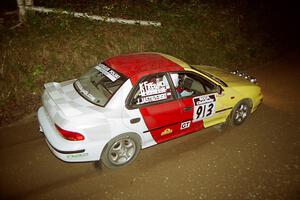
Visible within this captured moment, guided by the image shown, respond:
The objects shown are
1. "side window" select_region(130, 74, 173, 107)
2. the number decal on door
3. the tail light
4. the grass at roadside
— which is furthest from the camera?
the grass at roadside

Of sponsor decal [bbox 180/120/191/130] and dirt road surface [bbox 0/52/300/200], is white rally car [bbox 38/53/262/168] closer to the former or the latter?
sponsor decal [bbox 180/120/191/130]

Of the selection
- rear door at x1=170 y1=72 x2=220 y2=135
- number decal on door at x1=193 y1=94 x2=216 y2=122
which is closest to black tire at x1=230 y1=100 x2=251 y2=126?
rear door at x1=170 y1=72 x2=220 y2=135

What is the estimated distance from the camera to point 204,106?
17.1 feet

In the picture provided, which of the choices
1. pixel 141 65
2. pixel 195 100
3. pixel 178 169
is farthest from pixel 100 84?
pixel 178 169

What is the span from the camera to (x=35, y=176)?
4629 mm

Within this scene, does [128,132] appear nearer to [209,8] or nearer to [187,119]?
[187,119]

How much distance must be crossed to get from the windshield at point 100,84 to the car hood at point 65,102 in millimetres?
112

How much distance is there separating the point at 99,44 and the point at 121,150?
393cm

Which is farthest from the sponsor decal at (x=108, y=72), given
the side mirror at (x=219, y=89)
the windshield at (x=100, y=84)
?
the side mirror at (x=219, y=89)

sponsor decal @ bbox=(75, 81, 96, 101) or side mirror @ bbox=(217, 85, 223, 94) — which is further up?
sponsor decal @ bbox=(75, 81, 96, 101)

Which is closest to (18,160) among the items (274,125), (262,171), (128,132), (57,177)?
(57,177)

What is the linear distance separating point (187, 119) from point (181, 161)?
0.82 m

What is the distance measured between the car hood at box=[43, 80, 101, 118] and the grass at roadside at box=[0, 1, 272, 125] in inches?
71.6

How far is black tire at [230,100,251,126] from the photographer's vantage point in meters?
5.89
